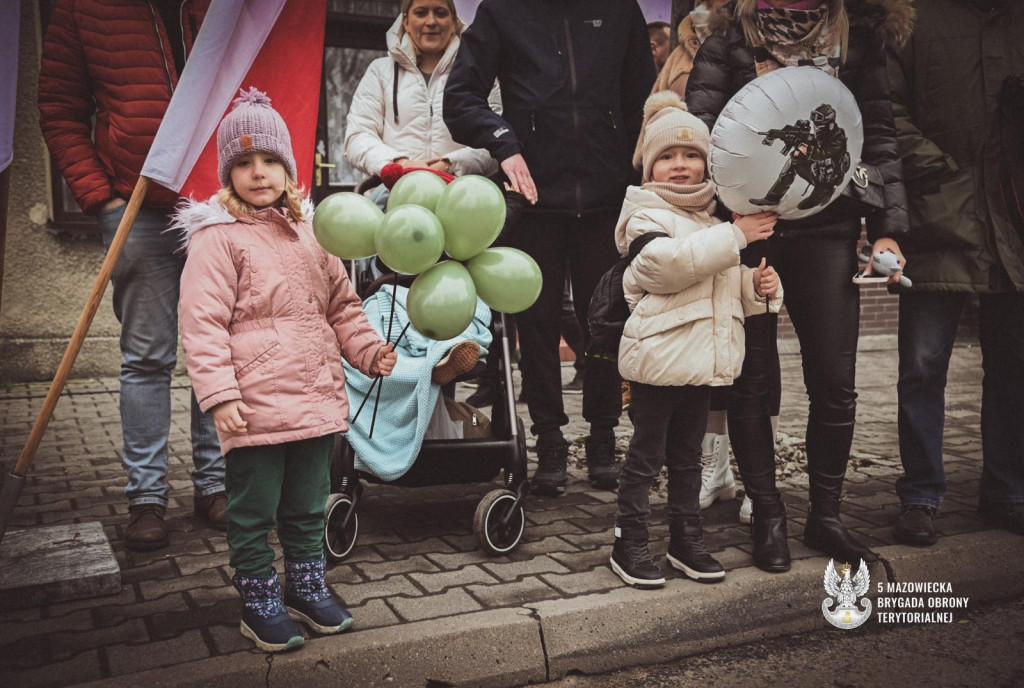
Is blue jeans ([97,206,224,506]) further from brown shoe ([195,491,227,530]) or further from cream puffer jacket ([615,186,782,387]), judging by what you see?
cream puffer jacket ([615,186,782,387])

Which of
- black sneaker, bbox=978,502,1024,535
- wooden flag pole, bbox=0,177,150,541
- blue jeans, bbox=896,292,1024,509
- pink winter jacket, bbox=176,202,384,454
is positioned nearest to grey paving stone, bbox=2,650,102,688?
wooden flag pole, bbox=0,177,150,541

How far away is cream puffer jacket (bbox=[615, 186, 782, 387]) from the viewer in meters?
2.99

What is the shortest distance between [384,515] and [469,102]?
5.91ft

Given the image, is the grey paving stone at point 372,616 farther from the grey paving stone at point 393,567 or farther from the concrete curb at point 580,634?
the grey paving stone at point 393,567

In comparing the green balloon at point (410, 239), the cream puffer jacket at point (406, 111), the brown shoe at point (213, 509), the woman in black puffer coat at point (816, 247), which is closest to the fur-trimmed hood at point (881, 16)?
the woman in black puffer coat at point (816, 247)

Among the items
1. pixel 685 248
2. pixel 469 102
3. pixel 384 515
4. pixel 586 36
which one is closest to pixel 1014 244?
pixel 685 248

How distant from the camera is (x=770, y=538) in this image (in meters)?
3.31

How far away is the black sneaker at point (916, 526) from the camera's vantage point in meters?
3.54

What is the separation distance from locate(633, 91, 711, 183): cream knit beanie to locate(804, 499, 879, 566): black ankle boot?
1390mm

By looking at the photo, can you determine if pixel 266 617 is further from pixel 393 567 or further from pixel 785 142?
pixel 785 142

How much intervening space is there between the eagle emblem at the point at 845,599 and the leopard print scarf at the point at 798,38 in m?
1.77

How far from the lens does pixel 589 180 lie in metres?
4.11

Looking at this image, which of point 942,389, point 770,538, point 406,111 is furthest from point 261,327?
point 942,389

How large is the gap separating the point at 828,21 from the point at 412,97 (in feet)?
5.90
